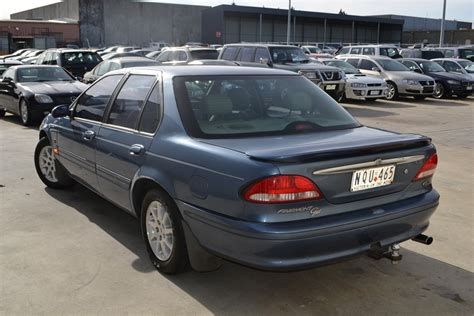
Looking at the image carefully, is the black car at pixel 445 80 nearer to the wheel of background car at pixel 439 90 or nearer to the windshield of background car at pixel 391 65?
the wheel of background car at pixel 439 90

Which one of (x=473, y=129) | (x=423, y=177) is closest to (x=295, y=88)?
(x=423, y=177)

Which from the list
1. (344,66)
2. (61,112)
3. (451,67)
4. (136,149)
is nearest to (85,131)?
(61,112)

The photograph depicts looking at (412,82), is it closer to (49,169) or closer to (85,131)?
(49,169)

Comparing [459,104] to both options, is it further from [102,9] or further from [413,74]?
[102,9]

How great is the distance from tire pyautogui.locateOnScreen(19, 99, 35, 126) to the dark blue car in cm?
709

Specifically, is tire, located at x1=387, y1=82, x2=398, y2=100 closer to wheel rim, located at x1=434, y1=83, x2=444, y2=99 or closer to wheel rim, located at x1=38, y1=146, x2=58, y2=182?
wheel rim, located at x1=434, y1=83, x2=444, y2=99

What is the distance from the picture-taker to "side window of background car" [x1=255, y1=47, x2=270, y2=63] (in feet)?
50.1

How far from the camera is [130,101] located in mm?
4184

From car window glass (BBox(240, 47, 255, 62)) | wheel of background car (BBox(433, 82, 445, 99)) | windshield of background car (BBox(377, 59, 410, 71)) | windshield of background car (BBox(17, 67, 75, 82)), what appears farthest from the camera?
wheel of background car (BBox(433, 82, 445, 99))

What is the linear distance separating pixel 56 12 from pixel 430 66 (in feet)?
208

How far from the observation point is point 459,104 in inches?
664

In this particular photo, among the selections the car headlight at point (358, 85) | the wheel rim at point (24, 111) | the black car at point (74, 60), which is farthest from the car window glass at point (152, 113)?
the black car at point (74, 60)

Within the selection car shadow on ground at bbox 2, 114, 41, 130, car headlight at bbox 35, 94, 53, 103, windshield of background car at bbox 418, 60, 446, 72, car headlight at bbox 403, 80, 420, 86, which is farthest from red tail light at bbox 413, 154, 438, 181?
windshield of background car at bbox 418, 60, 446, 72

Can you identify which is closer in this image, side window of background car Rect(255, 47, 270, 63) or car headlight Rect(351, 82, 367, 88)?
side window of background car Rect(255, 47, 270, 63)
